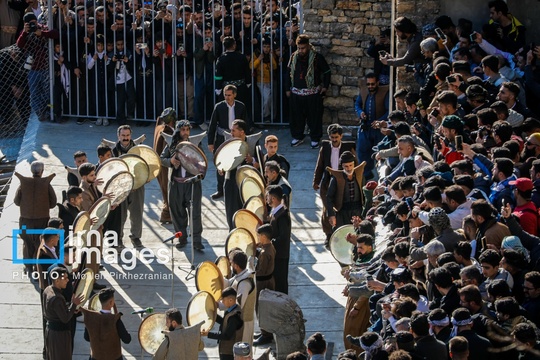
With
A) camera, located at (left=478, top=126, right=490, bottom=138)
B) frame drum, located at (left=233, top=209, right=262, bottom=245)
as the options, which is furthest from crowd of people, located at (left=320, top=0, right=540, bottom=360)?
frame drum, located at (left=233, top=209, right=262, bottom=245)

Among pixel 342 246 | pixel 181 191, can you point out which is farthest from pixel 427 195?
pixel 181 191

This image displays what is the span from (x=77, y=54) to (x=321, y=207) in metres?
5.36

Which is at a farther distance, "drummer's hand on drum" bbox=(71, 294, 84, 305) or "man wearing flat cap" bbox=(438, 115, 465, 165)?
"man wearing flat cap" bbox=(438, 115, 465, 165)

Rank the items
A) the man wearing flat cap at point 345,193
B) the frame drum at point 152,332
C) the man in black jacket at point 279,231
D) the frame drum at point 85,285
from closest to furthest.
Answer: the frame drum at point 152,332, the frame drum at point 85,285, the man in black jacket at point 279,231, the man wearing flat cap at point 345,193

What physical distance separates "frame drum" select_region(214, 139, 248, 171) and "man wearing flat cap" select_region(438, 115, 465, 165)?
10.7 feet

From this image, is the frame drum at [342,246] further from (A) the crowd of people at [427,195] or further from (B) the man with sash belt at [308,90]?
(B) the man with sash belt at [308,90]

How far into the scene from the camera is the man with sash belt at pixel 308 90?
20.0 meters

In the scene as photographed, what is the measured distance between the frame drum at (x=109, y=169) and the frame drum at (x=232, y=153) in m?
1.25

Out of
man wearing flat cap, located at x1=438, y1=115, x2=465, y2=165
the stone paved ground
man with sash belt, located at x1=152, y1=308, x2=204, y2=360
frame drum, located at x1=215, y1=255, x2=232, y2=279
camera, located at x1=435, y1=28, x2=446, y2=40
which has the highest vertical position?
camera, located at x1=435, y1=28, x2=446, y2=40

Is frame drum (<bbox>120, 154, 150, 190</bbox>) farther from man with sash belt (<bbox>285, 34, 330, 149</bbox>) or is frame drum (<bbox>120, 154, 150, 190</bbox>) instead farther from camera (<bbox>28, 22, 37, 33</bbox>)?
camera (<bbox>28, 22, 37, 33</bbox>)

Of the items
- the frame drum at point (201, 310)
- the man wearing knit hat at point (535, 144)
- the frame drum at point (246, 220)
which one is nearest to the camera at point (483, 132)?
the man wearing knit hat at point (535, 144)

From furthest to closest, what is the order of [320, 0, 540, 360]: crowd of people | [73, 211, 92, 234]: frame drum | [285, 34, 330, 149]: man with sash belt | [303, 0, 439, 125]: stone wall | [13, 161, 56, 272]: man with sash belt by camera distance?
[303, 0, 439, 125]: stone wall < [285, 34, 330, 149]: man with sash belt < [13, 161, 56, 272]: man with sash belt < [73, 211, 92, 234]: frame drum < [320, 0, 540, 360]: crowd of people

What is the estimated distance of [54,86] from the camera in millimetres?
21297

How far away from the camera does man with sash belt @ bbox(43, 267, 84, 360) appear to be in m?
13.7
